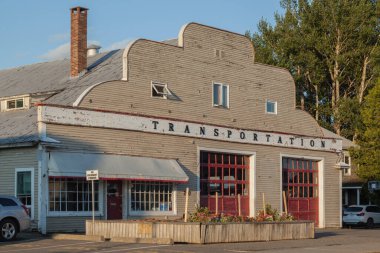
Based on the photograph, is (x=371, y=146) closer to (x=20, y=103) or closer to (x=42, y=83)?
(x=42, y=83)

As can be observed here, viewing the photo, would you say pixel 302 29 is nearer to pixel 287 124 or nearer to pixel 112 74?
pixel 287 124

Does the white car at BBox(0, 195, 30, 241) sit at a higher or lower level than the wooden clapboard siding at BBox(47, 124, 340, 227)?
lower

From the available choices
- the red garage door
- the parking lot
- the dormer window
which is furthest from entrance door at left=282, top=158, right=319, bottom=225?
the dormer window

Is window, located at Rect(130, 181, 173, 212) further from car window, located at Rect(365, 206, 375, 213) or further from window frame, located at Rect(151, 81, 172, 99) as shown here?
car window, located at Rect(365, 206, 375, 213)

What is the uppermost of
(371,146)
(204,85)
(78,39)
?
(78,39)

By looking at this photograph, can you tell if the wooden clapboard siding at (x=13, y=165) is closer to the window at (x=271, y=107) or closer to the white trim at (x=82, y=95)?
the white trim at (x=82, y=95)

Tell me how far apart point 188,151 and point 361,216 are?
1664 cm

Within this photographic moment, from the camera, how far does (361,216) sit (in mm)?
46750

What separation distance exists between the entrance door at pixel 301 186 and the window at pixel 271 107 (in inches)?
106

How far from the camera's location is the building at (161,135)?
29672mm

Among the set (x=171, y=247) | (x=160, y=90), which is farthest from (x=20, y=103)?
(x=171, y=247)

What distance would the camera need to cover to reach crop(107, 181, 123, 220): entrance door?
103 feet

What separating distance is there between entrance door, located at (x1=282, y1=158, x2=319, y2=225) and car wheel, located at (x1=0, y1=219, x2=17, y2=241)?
59.2 ft

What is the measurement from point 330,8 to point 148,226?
41.1m
